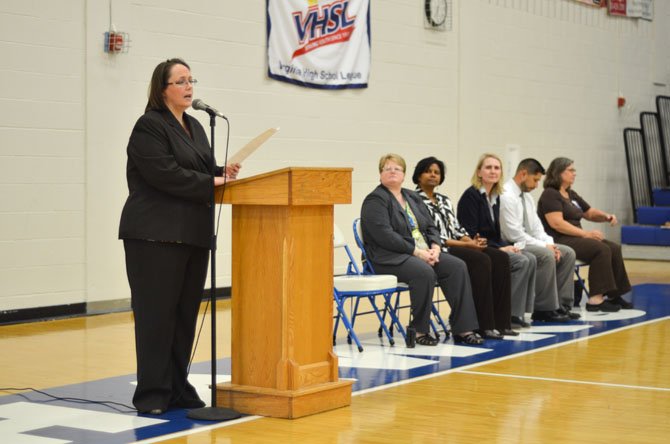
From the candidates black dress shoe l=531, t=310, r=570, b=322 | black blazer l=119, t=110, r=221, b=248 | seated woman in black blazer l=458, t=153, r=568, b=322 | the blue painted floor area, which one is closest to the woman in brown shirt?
the blue painted floor area

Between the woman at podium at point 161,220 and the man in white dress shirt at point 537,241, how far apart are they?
3.47 metres

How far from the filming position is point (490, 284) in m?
6.74

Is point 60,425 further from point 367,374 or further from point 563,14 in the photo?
point 563,14

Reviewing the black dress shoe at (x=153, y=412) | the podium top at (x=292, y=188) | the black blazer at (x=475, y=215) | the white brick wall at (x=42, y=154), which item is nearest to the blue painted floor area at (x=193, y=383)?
the black dress shoe at (x=153, y=412)

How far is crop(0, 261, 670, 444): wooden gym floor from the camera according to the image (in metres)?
4.12

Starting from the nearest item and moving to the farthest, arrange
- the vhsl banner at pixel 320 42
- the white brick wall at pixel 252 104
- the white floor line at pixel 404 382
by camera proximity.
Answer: the white floor line at pixel 404 382
the white brick wall at pixel 252 104
the vhsl banner at pixel 320 42

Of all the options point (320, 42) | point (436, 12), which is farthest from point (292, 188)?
point (436, 12)

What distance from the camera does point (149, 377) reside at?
4.45 metres

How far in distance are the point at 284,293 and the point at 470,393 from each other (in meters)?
1.13

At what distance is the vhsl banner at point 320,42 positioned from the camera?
9.38 m

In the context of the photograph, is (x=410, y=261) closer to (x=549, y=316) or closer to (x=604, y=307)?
(x=549, y=316)

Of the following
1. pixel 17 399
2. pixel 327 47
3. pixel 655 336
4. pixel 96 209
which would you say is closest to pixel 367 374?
pixel 17 399

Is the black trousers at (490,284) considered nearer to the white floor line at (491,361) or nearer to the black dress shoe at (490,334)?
the black dress shoe at (490,334)

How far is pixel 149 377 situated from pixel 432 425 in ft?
3.88
